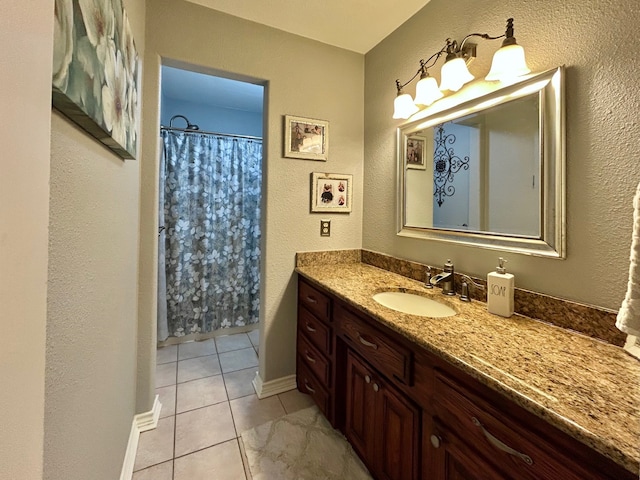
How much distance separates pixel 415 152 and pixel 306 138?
72cm

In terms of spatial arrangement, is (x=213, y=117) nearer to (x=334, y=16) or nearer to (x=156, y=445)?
(x=334, y=16)

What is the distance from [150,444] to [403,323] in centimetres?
149

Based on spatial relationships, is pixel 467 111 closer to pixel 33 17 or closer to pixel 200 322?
pixel 33 17

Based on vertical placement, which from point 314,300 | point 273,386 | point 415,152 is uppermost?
point 415,152

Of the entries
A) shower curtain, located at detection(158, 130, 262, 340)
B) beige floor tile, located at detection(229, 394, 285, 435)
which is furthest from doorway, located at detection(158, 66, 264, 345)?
beige floor tile, located at detection(229, 394, 285, 435)

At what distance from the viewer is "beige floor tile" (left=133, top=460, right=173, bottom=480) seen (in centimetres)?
129

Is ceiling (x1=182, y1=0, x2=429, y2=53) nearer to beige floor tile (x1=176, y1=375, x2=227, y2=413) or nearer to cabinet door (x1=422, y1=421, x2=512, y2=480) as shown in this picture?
cabinet door (x1=422, y1=421, x2=512, y2=480)

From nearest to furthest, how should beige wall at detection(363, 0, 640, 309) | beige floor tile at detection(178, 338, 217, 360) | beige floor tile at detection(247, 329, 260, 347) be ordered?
beige wall at detection(363, 0, 640, 309), beige floor tile at detection(178, 338, 217, 360), beige floor tile at detection(247, 329, 260, 347)

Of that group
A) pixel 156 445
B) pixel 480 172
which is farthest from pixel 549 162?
pixel 156 445

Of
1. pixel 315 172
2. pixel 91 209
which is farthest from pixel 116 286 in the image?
pixel 315 172

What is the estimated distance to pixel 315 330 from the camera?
1674mm

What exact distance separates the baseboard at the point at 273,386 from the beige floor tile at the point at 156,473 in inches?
24.2

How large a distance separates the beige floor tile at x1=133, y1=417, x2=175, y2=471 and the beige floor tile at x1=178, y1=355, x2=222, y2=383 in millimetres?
447

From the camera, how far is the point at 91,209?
0.81m
